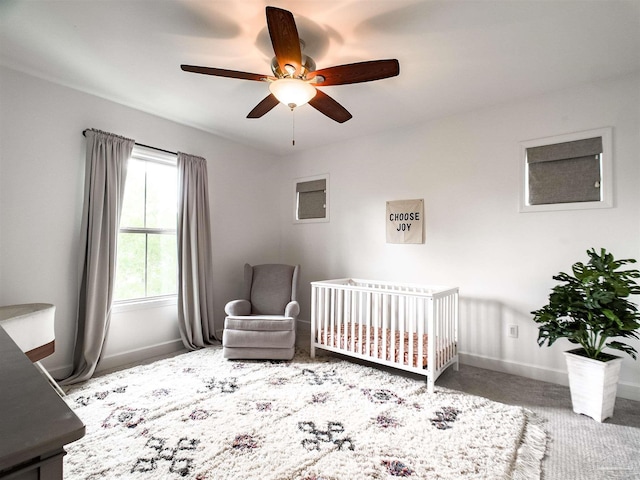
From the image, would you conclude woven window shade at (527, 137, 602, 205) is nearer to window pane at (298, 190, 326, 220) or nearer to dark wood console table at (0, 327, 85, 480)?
window pane at (298, 190, 326, 220)

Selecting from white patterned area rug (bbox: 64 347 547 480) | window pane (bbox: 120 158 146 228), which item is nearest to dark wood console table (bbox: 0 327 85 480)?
white patterned area rug (bbox: 64 347 547 480)

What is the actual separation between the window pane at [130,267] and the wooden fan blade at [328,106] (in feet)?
7.21

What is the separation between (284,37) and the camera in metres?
1.64

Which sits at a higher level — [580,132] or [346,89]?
[346,89]

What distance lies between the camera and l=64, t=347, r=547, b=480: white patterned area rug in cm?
164

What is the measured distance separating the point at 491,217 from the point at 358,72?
1.89 m

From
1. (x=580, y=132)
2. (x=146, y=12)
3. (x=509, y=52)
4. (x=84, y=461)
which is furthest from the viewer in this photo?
(x=580, y=132)

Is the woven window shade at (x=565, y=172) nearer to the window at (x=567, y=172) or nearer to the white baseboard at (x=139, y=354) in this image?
the window at (x=567, y=172)

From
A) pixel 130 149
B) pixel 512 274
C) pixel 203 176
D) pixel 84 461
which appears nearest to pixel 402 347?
Result: pixel 512 274

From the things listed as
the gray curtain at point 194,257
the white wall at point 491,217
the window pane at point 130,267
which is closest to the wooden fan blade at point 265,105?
the gray curtain at point 194,257

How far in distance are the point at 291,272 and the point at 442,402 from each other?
79.9 inches

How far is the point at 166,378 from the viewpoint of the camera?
271cm

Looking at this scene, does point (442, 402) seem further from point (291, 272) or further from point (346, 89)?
point (346, 89)

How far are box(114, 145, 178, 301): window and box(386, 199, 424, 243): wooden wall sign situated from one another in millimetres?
2305
